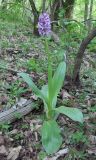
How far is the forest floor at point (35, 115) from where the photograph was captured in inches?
134

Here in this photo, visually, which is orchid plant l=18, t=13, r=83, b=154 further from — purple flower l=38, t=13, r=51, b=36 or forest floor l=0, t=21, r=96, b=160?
forest floor l=0, t=21, r=96, b=160

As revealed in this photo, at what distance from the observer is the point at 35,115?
397 cm

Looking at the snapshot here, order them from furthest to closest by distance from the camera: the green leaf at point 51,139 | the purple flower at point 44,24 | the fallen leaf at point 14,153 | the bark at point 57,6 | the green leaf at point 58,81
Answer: the bark at point 57,6 < the green leaf at point 58,81 < the fallen leaf at point 14,153 < the green leaf at point 51,139 < the purple flower at point 44,24

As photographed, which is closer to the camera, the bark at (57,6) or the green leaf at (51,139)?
the green leaf at (51,139)

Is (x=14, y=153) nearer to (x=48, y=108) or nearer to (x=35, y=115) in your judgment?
(x=48, y=108)

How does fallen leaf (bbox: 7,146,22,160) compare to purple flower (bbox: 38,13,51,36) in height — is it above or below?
below

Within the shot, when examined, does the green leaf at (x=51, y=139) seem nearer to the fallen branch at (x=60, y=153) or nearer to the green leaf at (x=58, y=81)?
the fallen branch at (x=60, y=153)

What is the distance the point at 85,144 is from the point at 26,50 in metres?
3.26

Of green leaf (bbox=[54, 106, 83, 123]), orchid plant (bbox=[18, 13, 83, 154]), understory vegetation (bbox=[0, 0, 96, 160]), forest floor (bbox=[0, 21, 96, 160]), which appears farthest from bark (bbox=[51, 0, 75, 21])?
green leaf (bbox=[54, 106, 83, 123])

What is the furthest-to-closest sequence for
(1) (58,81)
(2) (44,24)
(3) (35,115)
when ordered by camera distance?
(3) (35,115)
(1) (58,81)
(2) (44,24)

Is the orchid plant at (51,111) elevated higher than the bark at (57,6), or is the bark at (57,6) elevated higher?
the bark at (57,6)

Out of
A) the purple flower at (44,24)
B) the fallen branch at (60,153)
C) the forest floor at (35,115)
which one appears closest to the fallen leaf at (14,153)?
the forest floor at (35,115)

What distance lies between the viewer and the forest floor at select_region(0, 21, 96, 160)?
3404 mm

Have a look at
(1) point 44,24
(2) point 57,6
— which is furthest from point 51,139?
(2) point 57,6
